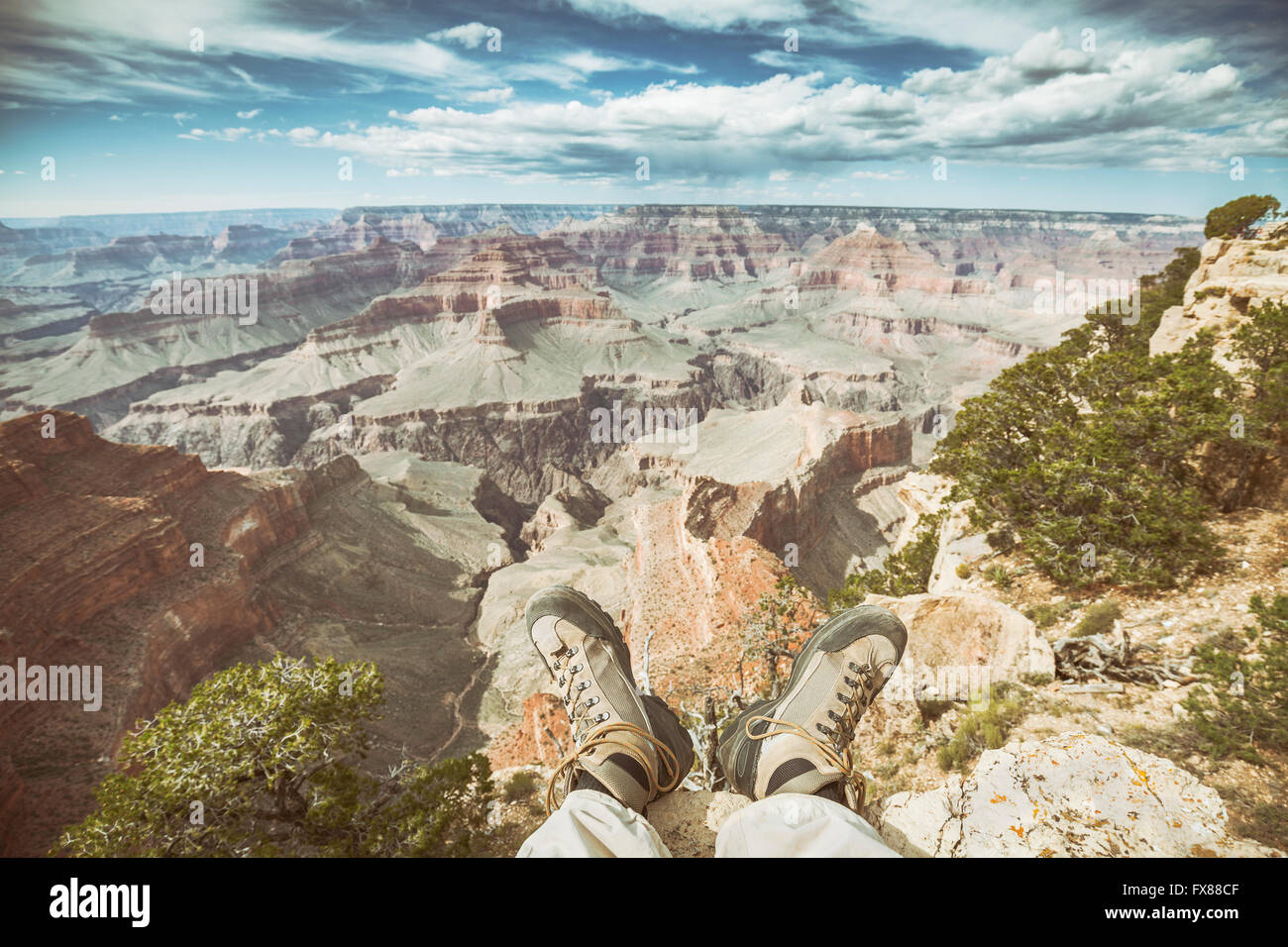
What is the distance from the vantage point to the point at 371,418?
84.6 meters

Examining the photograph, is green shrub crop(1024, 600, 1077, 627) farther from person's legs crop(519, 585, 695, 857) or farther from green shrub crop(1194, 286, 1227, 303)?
green shrub crop(1194, 286, 1227, 303)

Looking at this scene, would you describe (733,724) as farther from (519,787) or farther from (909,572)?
(909,572)

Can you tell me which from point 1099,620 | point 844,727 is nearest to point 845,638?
point 844,727

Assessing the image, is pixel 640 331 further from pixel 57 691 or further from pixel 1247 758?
pixel 1247 758

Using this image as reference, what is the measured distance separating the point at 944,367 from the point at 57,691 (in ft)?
423

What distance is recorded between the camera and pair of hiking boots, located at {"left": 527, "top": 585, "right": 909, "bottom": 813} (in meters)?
4.07

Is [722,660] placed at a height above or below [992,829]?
below

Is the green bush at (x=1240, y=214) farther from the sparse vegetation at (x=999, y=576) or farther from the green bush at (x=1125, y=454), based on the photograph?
the sparse vegetation at (x=999, y=576)

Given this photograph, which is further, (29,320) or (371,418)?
(29,320)

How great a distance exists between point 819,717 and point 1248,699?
13.6 ft

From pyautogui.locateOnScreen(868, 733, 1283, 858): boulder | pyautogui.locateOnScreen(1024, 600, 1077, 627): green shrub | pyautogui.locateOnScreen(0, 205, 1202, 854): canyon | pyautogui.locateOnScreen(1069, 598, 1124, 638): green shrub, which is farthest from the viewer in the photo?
pyautogui.locateOnScreen(0, 205, 1202, 854): canyon

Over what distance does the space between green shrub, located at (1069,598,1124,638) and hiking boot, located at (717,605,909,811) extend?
3588 mm

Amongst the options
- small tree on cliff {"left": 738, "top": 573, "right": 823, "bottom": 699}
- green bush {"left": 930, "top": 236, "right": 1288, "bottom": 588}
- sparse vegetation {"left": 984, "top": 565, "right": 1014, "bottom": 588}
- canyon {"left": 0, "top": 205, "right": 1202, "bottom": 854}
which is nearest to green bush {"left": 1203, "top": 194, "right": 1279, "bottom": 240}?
canyon {"left": 0, "top": 205, "right": 1202, "bottom": 854}

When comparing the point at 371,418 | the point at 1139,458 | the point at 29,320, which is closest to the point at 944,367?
the point at 371,418
